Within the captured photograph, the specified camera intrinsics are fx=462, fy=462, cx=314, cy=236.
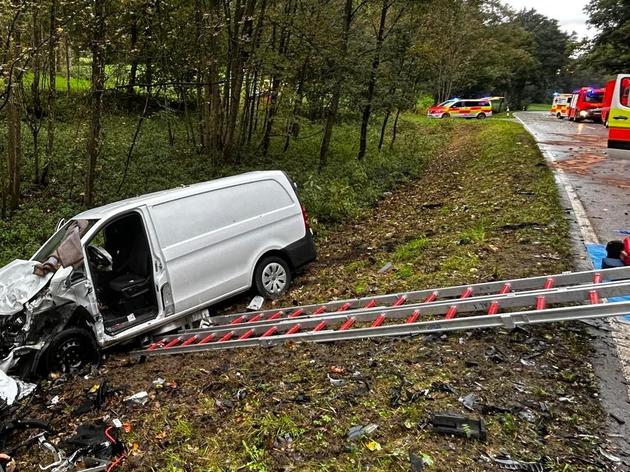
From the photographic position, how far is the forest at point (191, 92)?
9.23m

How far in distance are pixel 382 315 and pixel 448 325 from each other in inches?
32.3

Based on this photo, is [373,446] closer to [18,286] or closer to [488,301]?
[488,301]

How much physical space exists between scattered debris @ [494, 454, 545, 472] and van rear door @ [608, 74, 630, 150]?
13184 mm

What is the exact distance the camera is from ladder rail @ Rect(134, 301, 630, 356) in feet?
11.5

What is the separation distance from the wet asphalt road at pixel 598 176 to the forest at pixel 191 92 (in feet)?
16.6

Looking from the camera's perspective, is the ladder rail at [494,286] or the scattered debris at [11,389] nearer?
the scattered debris at [11,389]

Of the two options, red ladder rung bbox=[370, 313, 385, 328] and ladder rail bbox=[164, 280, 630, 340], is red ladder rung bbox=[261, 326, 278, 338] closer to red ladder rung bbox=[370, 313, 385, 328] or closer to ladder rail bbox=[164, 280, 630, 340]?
ladder rail bbox=[164, 280, 630, 340]

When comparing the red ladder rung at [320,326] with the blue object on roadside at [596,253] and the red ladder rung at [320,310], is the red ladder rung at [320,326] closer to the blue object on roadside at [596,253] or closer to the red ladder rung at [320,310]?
the red ladder rung at [320,310]

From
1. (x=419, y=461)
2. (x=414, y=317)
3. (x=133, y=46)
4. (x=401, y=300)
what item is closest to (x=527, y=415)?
(x=419, y=461)

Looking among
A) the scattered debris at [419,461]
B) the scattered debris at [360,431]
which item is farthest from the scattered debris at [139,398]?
the scattered debris at [419,461]

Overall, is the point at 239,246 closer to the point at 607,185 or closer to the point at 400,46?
the point at 607,185

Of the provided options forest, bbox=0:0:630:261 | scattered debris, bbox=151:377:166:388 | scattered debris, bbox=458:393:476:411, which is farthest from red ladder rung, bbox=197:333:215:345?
forest, bbox=0:0:630:261

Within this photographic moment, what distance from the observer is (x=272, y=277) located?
720 cm

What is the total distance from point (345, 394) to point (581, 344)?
7.21ft
